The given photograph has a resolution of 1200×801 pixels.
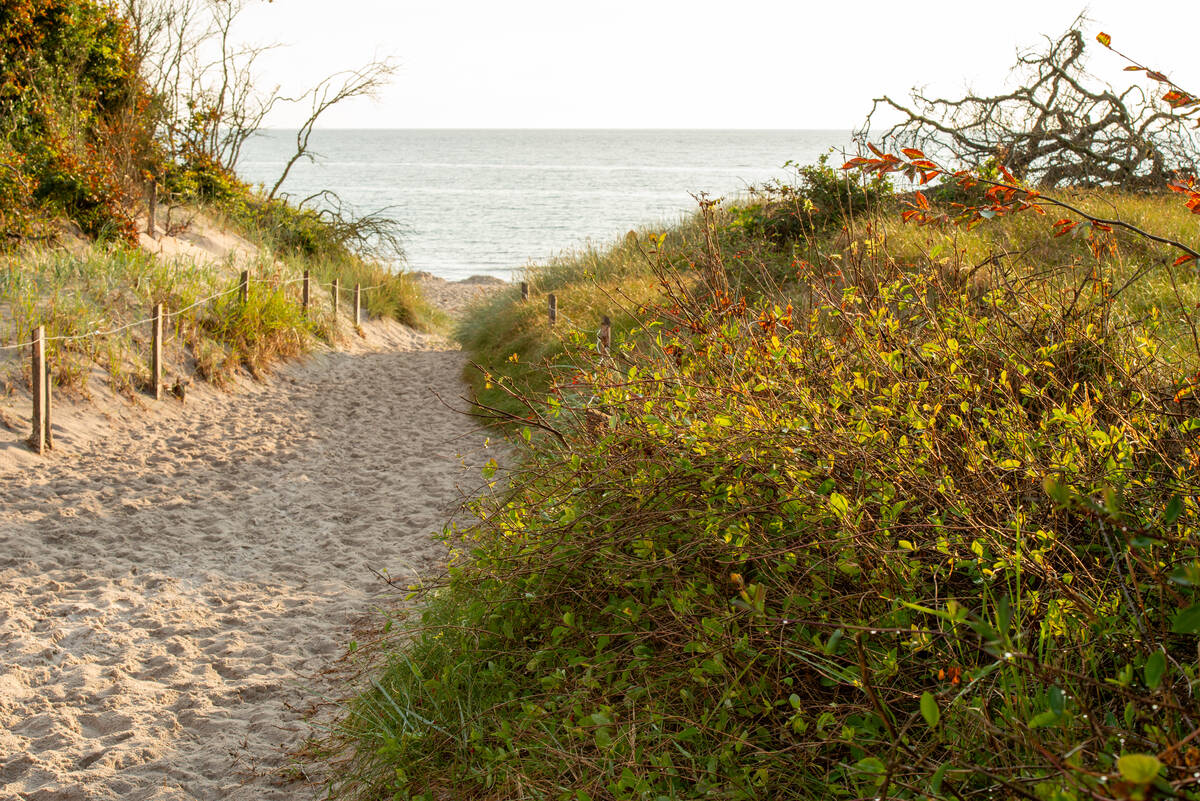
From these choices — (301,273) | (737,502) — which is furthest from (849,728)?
(301,273)

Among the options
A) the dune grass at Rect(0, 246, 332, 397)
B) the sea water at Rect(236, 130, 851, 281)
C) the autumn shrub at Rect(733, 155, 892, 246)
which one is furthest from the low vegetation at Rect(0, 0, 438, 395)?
the autumn shrub at Rect(733, 155, 892, 246)

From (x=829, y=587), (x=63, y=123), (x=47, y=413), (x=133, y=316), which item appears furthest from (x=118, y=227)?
(x=829, y=587)

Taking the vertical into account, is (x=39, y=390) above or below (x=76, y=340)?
below

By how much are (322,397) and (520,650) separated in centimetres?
952

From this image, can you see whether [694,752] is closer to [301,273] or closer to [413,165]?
[301,273]

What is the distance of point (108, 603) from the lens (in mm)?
5672

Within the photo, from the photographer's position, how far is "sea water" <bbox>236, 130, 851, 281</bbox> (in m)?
45.6

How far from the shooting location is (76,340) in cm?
959

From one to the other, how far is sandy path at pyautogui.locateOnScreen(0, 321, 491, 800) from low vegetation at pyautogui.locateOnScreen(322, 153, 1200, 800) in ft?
2.79

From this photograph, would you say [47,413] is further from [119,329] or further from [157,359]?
[157,359]

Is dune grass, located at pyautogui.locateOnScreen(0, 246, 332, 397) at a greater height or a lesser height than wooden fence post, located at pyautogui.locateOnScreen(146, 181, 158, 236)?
lesser

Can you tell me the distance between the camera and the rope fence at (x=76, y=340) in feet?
26.3

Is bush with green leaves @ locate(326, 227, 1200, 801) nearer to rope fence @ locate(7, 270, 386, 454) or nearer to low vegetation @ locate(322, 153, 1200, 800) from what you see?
low vegetation @ locate(322, 153, 1200, 800)

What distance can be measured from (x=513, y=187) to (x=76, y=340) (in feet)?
252
